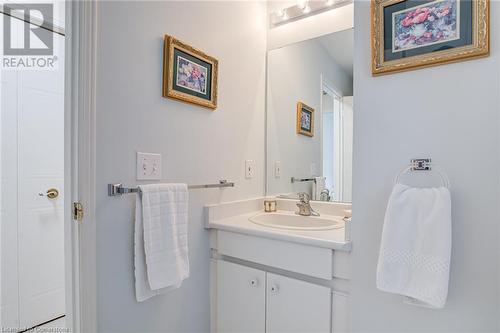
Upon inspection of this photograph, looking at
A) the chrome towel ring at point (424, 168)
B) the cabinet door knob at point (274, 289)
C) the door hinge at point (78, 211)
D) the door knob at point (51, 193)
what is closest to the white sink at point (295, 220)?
the cabinet door knob at point (274, 289)

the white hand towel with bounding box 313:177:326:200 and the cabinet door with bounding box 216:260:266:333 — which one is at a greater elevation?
the white hand towel with bounding box 313:177:326:200

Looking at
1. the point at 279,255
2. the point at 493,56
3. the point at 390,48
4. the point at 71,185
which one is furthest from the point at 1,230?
the point at 493,56

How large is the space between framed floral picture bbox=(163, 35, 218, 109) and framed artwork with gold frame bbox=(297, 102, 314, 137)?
617mm

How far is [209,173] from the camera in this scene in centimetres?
153

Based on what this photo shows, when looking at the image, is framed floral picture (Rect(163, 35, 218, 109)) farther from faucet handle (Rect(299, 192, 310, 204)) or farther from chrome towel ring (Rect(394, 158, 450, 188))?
chrome towel ring (Rect(394, 158, 450, 188))

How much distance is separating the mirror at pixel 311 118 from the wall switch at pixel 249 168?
6.4 inches

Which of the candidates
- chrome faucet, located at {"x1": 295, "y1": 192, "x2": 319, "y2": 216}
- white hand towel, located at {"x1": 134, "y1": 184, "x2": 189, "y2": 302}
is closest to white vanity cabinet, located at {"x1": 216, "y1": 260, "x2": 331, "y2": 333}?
white hand towel, located at {"x1": 134, "y1": 184, "x2": 189, "y2": 302}

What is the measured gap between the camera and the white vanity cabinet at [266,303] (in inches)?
47.5

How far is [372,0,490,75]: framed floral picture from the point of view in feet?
3.00

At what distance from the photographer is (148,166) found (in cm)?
123

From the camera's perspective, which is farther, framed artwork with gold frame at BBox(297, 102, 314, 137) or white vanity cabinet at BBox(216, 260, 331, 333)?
framed artwork with gold frame at BBox(297, 102, 314, 137)

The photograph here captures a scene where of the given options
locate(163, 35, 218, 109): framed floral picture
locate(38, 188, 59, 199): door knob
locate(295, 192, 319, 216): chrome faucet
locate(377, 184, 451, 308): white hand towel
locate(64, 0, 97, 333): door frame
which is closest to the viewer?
locate(377, 184, 451, 308): white hand towel

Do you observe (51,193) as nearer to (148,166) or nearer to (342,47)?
(148,166)

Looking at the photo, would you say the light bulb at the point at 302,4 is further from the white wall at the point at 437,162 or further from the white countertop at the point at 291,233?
the white countertop at the point at 291,233
